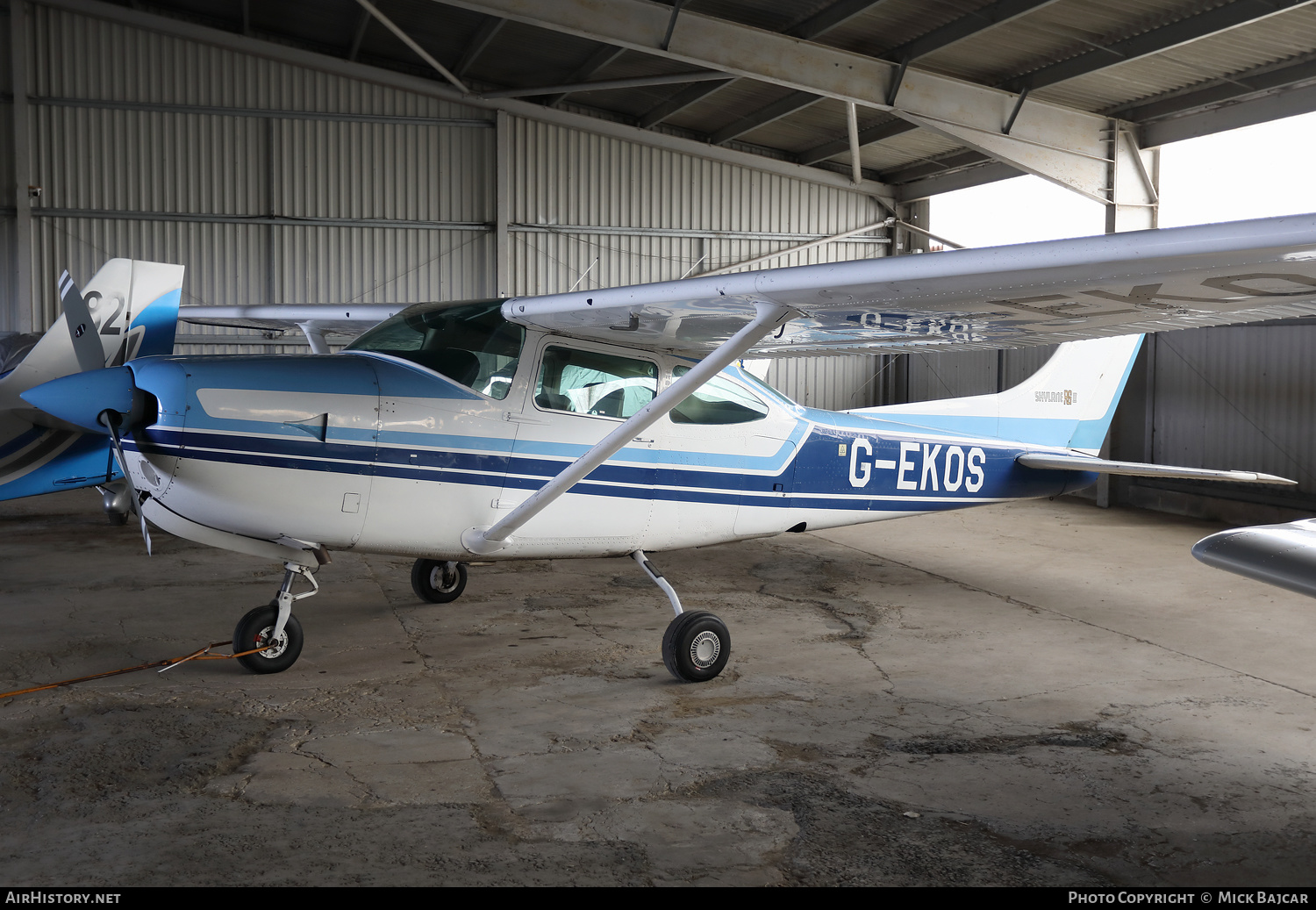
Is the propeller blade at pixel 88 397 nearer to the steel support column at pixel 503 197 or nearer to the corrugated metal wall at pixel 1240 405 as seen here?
the corrugated metal wall at pixel 1240 405

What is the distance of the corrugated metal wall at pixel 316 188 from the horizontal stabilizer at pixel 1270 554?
599 inches

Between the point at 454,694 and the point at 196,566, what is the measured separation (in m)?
4.58

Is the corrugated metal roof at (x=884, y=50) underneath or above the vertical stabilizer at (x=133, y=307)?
above

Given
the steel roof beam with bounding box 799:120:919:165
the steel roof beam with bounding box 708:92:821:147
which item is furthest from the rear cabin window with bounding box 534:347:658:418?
Answer: the steel roof beam with bounding box 799:120:919:165

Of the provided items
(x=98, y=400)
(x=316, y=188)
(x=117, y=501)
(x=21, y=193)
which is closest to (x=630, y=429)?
(x=98, y=400)

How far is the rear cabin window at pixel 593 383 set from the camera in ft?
17.4

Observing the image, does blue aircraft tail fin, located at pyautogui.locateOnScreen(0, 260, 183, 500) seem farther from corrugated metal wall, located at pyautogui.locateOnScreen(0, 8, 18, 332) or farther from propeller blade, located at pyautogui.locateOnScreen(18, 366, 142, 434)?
corrugated metal wall, located at pyautogui.locateOnScreen(0, 8, 18, 332)

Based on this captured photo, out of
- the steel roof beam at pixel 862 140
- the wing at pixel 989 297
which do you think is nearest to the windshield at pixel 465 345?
the wing at pixel 989 297

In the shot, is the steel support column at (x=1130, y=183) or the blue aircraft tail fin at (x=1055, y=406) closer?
the blue aircraft tail fin at (x=1055, y=406)

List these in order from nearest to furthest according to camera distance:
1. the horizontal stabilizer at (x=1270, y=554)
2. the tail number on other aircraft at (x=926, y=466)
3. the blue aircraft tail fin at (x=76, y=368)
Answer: the horizontal stabilizer at (x=1270, y=554)
the tail number on other aircraft at (x=926, y=466)
the blue aircraft tail fin at (x=76, y=368)

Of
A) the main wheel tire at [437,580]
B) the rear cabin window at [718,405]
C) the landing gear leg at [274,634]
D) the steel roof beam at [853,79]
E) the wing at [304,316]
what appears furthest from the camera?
the steel roof beam at [853,79]

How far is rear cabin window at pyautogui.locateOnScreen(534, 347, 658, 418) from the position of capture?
532cm

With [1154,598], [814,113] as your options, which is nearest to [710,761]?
[1154,598]

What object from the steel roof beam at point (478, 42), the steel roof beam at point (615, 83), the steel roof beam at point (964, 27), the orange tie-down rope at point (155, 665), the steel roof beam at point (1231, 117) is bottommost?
the orange tie-down rope at point (155, 665)
